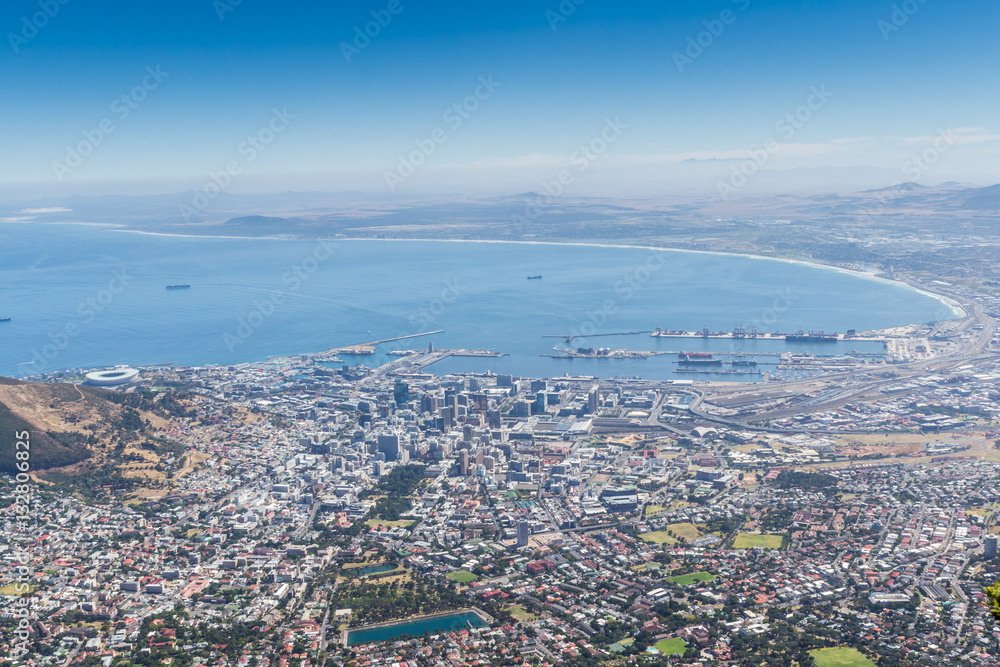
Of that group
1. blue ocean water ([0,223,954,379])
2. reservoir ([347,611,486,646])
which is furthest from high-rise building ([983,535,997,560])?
blue ocean water ([0,223,954,379])

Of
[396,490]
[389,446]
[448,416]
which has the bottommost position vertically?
[396,490]

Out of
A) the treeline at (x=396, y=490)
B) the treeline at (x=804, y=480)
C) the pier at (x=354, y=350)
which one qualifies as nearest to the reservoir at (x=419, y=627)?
the treeline at (x=396, y=490)

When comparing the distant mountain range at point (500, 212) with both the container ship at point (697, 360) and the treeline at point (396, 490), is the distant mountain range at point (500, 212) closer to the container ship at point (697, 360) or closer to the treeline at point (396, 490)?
the container ship at point (697, 360)

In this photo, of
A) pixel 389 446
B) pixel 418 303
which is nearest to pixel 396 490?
pixel 389 446

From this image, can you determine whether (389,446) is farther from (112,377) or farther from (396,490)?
(112,377)

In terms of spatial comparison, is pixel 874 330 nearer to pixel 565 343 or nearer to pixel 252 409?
pixel 565 343

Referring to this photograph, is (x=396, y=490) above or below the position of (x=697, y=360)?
below

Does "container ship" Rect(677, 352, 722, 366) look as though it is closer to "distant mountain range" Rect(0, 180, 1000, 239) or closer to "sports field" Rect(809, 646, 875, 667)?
"sports field" Rect(809, 646, 875, 667)

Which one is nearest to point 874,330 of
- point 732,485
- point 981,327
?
point 981,327
